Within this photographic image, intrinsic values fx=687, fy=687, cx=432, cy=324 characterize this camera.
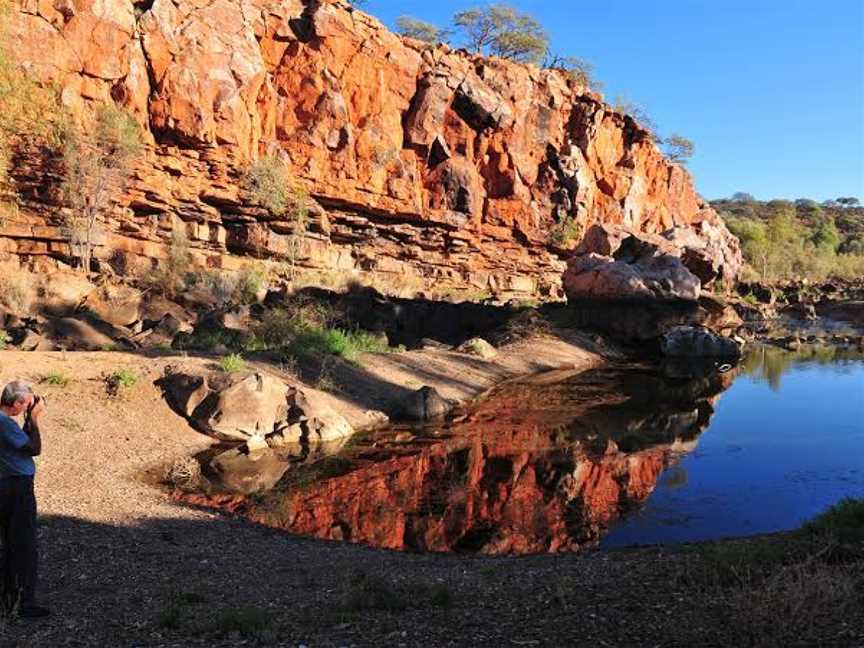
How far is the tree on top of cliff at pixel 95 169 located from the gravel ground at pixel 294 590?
19.9 m

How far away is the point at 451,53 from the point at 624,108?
23422 millimetres

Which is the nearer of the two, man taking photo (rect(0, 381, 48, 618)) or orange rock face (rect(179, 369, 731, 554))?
man taking photo (rect(0, 381, 48, 618))

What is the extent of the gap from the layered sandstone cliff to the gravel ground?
22.7 metres

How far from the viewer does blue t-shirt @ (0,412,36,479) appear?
4777mm

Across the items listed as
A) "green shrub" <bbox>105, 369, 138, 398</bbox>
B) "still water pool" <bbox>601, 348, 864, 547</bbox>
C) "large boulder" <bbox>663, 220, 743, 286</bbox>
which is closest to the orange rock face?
"still water pool" <bbox>601, 348, 864, 547</bbox>

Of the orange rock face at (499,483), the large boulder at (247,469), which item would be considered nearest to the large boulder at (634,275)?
the orange rock face at (499,483)

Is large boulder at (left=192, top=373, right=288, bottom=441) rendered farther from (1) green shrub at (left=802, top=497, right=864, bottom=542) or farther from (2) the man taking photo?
(1) green shrub at (left=802, top=497, right=864, bottom=542)

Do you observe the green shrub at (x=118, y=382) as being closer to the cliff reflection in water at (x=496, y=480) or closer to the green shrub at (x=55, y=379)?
the green shrub at (x=55, y=379)

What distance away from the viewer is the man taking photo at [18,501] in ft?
15.7

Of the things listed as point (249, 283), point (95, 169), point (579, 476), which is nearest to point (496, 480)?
point (579, 476)

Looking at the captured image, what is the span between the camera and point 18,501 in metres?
4.84

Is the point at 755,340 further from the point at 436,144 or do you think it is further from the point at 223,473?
the point at 223,473

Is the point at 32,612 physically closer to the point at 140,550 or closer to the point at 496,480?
the point at 140,550

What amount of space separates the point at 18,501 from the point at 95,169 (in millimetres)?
25653
